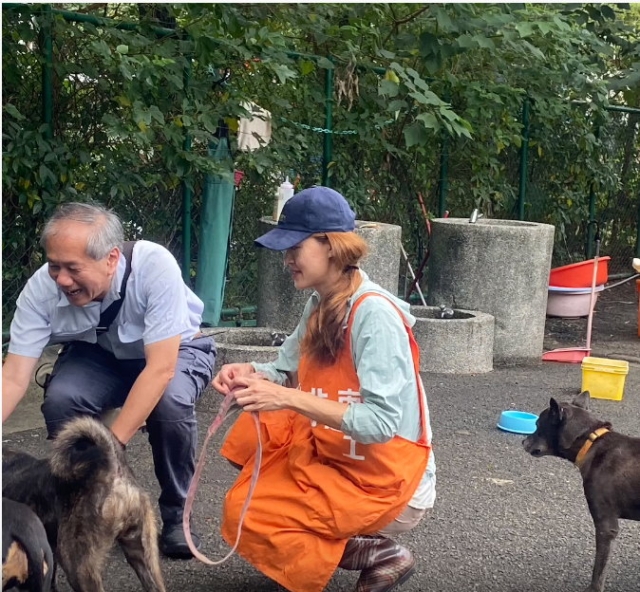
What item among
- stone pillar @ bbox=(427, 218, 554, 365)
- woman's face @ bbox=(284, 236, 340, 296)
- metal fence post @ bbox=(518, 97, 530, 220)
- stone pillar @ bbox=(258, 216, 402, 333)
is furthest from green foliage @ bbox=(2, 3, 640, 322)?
woman's face @ bbox=(284, 236, 340, 296)

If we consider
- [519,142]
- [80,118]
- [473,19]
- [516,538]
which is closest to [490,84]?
[519,142]

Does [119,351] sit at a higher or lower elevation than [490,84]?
lower

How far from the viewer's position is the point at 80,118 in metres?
6.48

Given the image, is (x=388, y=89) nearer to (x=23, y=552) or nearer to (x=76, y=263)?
(x=76, y=263)

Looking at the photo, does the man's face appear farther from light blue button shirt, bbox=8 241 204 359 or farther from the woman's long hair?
the woman's long hair

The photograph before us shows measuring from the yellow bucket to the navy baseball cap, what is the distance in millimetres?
4144

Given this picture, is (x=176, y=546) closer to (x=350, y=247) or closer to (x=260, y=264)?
(x=350, y=247)

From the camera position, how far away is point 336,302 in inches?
131

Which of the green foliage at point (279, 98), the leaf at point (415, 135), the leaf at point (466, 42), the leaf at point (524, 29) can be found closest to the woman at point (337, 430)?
the green foliage at point (279, 98)

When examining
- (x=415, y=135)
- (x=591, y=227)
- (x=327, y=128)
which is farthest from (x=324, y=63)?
(x=591, y=227)

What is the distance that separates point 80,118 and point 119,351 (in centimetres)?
302

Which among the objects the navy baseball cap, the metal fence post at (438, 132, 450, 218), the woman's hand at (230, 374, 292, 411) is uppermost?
the metal fence post at (438, 132, 450, 218)

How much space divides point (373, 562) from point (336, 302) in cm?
94

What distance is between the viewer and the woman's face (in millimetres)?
3322
